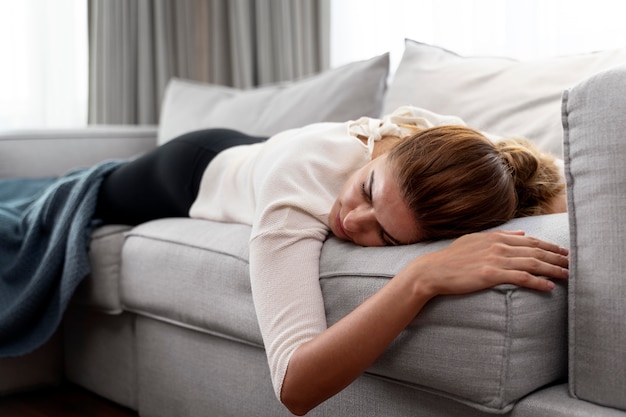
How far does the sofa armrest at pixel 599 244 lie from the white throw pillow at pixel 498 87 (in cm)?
61

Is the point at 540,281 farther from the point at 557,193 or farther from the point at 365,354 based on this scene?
the point at 557,193

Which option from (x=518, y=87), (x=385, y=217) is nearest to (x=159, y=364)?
(x=385, y=217)

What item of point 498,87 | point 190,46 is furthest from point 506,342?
point 190,46

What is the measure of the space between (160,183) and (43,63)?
1.90 m

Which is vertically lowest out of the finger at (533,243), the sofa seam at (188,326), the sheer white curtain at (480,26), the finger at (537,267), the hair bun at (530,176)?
the sofa seam at (188,326)

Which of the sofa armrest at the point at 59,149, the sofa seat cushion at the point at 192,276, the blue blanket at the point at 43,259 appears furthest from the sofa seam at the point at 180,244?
the sofa armrest at the point at 59,149

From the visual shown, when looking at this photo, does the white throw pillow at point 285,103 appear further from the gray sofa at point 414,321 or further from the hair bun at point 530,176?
the hair bun at point 530,176

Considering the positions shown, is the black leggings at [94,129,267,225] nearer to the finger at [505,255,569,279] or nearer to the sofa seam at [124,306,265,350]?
the sofa seam at [124,306,265,350]

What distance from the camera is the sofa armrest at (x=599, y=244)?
1063 millimetres

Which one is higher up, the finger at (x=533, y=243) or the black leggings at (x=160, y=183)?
the finger at (x=533, y=243)

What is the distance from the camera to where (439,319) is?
1.14 meters

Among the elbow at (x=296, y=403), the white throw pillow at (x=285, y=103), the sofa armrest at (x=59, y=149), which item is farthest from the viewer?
the sofa armrest at (x=59, y=149)

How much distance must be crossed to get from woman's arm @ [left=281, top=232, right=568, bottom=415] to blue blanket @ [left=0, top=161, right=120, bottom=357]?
3.04 feet

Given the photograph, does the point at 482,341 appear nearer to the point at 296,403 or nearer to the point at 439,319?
the point at 439,319
